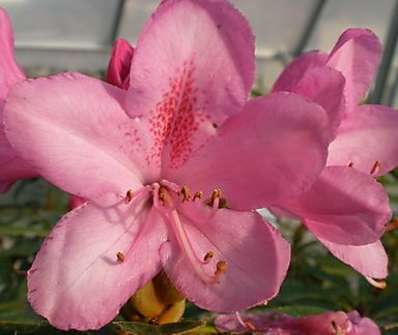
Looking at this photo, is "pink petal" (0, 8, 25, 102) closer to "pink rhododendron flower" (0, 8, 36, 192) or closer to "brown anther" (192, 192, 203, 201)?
"pink rhododendron flower" (0, 8, 36, 192)

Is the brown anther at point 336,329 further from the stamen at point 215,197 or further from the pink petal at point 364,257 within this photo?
the stamen at point 215,197

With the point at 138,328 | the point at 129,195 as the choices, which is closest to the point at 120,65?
Answer: the point at 129,195

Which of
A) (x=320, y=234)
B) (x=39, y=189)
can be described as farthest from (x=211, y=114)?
(x=39, y=189)

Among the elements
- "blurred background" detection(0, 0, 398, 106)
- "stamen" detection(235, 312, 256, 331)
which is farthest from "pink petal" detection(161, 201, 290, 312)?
"blurred background" detection(0, 0, 398, 106)

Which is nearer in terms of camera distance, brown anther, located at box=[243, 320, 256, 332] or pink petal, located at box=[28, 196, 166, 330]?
pink petal, located at box=[28, 196, 166, 330]

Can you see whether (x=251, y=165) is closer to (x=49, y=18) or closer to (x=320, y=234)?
(x=320, y=234)

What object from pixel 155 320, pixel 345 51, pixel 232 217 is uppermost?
pixel 345 51

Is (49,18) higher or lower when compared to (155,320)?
lower
